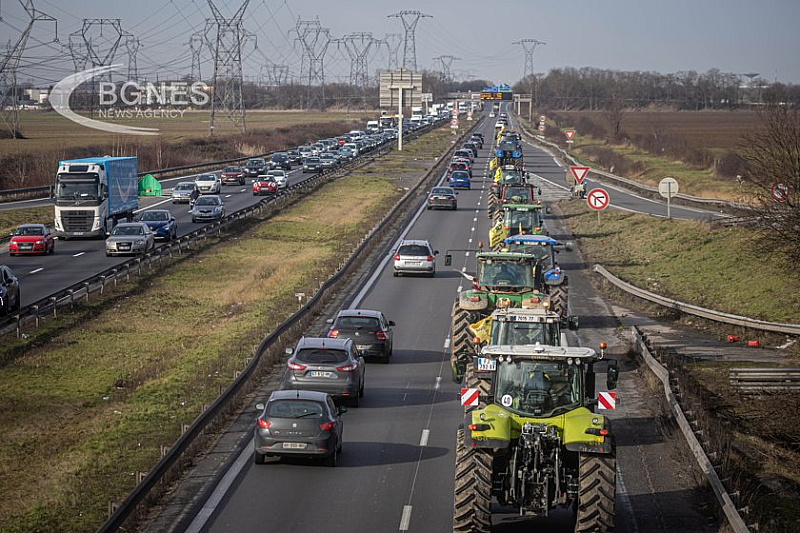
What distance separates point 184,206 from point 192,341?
4026 cm

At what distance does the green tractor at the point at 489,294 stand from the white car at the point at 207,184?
50.1 meters

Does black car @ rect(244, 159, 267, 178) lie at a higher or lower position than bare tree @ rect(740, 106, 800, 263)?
lower

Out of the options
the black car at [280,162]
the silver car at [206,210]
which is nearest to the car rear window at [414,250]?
the silver car at [206,210]

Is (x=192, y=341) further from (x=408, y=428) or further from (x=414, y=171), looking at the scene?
(x=414, y=171)

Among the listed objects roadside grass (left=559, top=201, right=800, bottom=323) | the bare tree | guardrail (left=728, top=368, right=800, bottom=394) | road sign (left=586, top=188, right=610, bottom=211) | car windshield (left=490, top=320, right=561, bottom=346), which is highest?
the bare tree

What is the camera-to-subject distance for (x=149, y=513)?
1620cm

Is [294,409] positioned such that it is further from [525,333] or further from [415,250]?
[415,250]

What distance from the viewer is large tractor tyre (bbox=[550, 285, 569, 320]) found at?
30.5 meters

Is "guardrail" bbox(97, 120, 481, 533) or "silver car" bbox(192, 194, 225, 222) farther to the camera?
"silver car" bbox(192, 194, 225, 222)

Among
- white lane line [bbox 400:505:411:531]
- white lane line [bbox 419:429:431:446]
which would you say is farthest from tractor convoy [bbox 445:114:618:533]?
white lane line [bbox 419:429:431:446]

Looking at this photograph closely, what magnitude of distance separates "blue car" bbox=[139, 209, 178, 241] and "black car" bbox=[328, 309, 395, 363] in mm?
26838

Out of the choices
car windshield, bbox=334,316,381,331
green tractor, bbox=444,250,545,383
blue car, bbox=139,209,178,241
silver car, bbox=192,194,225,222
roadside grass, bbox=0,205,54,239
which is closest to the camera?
green tractor, bbox=444,250,545,383

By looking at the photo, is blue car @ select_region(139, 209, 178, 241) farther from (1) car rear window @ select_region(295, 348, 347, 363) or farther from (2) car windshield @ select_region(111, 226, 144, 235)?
(1) car rear window @ select_region(295, 348, 347, 363)

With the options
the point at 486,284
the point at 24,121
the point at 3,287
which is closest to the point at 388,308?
the point at 486,284
